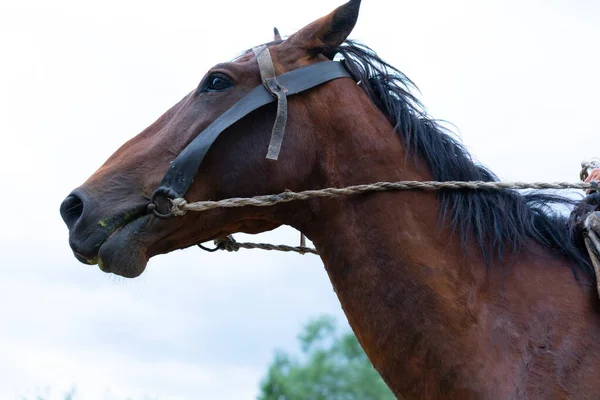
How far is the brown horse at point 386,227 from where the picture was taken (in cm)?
357

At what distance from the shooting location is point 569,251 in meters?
3.92

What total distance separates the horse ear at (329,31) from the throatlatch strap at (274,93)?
0.22 m

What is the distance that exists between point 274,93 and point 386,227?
95 cm

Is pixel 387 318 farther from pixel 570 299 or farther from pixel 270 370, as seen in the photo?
pixel 270 370

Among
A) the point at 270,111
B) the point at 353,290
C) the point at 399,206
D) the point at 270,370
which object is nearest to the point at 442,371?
the point at 353,290

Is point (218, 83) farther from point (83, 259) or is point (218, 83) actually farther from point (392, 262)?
point (392, 262)

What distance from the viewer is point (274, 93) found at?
4.13m

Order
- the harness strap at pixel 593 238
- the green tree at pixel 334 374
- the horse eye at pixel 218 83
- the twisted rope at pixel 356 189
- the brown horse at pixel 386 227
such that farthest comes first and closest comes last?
the green tree at pixel 334 374 < the horse eye at pixel 218 83 < the twisted rope at pixel 356 189 < the harness strap at pixel 593 238 < the brown horse at pixel 386 227

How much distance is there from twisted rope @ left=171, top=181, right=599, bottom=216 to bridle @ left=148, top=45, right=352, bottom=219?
0.32 feet

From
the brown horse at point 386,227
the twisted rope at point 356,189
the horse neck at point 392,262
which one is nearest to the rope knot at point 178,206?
the twisted rope at point 356,189

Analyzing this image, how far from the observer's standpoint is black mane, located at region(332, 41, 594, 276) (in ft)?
12.9

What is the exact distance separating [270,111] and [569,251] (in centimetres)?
173

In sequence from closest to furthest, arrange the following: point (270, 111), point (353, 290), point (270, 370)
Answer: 1. point (353, 290)
2. point (270, 111)
3. point (270, 370)

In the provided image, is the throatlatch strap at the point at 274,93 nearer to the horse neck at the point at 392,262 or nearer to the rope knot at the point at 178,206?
the horse neck at the point at 392,262
